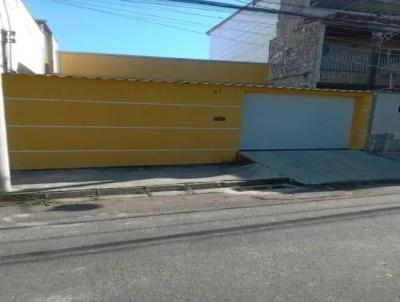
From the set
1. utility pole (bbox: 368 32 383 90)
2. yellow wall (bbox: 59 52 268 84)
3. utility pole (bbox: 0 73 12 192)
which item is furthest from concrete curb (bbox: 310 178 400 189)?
yellow wall (bbox: 59 52 268 84)

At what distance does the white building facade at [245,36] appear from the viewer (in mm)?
23125

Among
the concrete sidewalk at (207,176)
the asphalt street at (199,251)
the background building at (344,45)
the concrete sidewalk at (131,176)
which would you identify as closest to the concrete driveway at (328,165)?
the concrete sidewalk at (207,176)

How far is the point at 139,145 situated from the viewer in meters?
10.3

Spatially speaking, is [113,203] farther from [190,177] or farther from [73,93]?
[73,93]

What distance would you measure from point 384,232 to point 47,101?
25.7 ft

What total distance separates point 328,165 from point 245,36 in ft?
57.8

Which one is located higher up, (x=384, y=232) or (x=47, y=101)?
(x=47, y=101)

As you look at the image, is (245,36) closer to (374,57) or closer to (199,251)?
(374,57)

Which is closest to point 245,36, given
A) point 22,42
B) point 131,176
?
point 22,42

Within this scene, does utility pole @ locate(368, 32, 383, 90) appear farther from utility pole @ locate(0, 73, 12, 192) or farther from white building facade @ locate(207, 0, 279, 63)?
utility pole @ locate(0, 73, 12, 192)

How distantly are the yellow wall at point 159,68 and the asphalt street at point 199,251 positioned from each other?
14.5m

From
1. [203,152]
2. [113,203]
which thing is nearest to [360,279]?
[113,203]

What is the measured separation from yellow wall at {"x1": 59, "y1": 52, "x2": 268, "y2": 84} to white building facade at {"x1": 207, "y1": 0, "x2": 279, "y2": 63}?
7.25 ft

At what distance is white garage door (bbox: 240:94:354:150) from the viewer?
1206 centimetres
